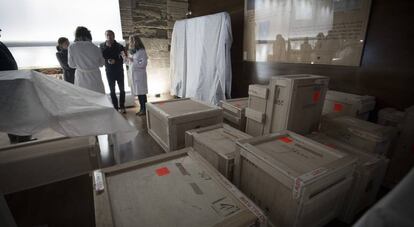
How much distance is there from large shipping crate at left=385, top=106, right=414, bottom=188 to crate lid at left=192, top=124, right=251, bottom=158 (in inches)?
44.7

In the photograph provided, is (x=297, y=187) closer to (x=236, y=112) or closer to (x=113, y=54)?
(x=236, y=112)

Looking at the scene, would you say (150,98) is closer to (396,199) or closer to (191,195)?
(191,195)

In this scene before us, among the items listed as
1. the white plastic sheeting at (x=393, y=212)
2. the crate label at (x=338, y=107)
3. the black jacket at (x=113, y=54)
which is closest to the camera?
the white plastic sheeting at (x=393, y=212)

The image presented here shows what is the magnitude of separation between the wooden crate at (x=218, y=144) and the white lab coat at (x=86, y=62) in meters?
2.01

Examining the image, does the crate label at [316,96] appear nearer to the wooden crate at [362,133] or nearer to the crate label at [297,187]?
the wooden crate at [362,133]

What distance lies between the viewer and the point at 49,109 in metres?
1.29

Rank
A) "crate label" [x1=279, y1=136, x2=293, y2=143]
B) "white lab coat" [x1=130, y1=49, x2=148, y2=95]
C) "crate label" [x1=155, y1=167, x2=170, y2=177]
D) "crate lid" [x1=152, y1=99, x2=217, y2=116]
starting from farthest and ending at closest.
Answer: "white lab coat" [x1=130, y1=49, x2=148, y2=95]
"crate lid" [x1=152, y1=99, x2=217, y2=116]
"crate label" [x1=279, y1=136, x2=293, y2=143]
"crate label" [x1=155, y1=167, x2=170, y2=177]

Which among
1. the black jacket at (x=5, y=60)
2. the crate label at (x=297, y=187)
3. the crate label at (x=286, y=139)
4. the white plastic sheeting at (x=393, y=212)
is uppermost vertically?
the black jacket at (x=5, y=60)

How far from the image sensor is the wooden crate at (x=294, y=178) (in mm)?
892

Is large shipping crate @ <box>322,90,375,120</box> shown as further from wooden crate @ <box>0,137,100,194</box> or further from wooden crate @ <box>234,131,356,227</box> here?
wooden crate @ <box>0,137,100,194</box>

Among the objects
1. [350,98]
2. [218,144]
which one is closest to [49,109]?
[218,144]

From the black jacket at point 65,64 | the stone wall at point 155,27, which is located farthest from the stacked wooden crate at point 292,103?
the stone wall at point 155,27

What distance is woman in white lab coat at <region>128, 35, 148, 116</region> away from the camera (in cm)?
325

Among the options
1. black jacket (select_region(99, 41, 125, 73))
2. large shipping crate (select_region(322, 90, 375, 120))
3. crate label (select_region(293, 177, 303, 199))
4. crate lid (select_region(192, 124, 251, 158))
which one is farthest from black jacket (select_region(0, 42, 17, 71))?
large shipping crate (select_region(322, 90, 375, 120))
